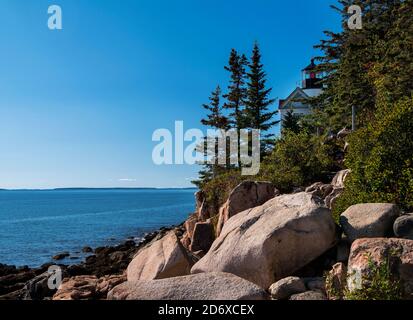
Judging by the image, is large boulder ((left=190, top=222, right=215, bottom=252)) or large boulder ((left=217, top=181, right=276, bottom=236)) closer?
large boulder ((left=217, top=181, right=276, bottom=236))

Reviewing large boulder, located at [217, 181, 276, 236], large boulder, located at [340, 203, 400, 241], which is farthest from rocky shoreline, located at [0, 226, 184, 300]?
large boulder, located at [340, 203, 400, 241]

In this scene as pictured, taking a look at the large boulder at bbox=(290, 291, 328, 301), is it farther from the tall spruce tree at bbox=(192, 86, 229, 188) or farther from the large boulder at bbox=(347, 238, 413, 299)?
the tall spruce tree at bbox=(192, 86, 229, 188)

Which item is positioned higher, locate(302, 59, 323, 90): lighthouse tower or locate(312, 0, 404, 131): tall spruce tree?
locate(302, 59, 323, 90): lighthouse tower

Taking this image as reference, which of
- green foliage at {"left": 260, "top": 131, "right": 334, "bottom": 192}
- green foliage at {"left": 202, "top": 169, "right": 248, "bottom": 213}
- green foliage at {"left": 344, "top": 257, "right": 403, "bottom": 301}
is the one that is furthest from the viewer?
green foliage at {"left": 202, "top": 169, "right": 248, "bottom": 213}

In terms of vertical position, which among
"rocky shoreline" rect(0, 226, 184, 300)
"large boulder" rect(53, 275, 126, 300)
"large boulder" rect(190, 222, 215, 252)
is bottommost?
"rocky shoreline" rect(0, 226, 184, 300)

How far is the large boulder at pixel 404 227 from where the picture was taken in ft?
26.0

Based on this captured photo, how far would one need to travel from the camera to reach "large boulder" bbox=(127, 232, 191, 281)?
1014 cm

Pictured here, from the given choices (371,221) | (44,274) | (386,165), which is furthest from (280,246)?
(44,274)

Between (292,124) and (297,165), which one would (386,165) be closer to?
(297,165)

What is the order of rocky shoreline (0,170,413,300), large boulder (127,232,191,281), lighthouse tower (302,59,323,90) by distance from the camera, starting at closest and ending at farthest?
1. rocky shoreline (0,170,413,300)
2. large boulder (127,232,191,281)
3. lighthouse tower (302,59,323,90)

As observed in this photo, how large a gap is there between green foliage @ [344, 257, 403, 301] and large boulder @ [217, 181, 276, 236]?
7894 millimetres

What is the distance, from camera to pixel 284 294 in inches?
297

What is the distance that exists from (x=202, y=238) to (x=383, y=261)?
34.6ft

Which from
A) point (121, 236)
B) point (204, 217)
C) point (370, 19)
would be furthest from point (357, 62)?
point (121, 236)
